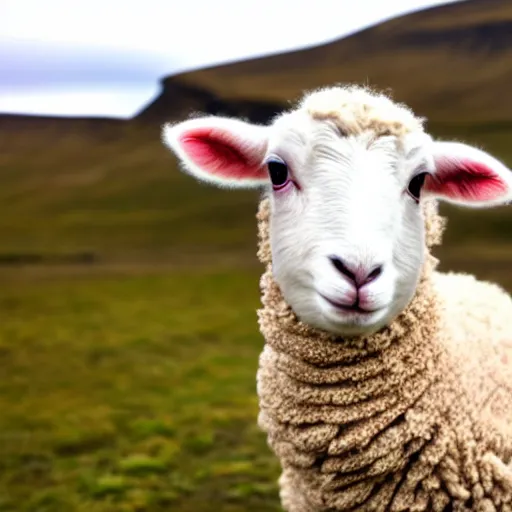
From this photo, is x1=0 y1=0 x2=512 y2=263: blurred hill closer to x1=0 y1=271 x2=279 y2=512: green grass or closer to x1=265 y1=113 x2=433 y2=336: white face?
x1=0 y1=271 x2=279 y2=512: green grass

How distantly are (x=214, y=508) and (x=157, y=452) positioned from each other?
1.25m

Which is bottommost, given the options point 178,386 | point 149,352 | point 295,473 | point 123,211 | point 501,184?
point 295,473

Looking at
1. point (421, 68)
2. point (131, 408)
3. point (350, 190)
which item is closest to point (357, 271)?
point (350, 190)

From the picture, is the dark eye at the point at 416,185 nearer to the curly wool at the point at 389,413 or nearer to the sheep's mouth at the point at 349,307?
the curly wool at the point at 389,413

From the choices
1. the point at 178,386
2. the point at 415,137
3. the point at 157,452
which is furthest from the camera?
the point at 178,386

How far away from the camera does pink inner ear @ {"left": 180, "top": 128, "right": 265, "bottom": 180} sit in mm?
2148

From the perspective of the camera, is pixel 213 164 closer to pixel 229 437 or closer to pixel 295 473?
pixel 295 473

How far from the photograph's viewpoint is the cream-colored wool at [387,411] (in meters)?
2.00

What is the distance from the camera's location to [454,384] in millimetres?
2111

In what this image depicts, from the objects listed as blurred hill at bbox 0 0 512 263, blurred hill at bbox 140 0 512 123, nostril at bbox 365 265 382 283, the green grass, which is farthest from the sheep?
blurred hill at bbox 140 0 512 123

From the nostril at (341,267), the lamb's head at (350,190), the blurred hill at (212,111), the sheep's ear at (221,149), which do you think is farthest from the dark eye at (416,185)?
the blurred hill at (212,111)

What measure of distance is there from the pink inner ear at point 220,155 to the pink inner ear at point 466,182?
0.53 m

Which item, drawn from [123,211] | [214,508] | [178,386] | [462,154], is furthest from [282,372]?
[123,211]

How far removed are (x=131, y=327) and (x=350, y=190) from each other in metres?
9.82
